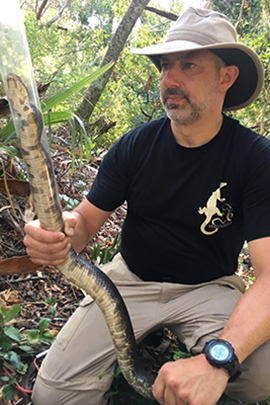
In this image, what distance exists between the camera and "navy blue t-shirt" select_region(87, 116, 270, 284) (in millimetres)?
1863

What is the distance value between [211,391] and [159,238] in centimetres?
88

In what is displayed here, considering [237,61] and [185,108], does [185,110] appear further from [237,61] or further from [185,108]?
[237,61]

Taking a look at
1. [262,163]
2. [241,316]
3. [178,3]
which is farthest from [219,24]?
[178,3]

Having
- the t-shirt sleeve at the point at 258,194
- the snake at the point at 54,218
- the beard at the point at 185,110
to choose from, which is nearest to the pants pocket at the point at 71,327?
the snake at the point at 54,218

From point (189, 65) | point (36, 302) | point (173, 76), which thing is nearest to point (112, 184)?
point (173, 76)

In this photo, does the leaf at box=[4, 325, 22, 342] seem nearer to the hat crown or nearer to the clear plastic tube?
the clear plastic tube

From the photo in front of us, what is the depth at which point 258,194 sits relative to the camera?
1756 millimetres

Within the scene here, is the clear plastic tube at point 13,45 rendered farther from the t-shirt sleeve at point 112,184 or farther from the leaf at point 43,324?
the leaf at point 43,324

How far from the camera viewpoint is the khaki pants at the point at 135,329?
1.79 meters

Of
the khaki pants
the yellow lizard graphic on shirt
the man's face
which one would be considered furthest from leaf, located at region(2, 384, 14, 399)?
the man's face

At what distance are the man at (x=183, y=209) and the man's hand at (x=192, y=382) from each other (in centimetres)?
35

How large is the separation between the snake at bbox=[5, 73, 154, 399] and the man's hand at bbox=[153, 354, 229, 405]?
0.33 meters

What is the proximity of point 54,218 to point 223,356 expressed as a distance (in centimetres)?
91

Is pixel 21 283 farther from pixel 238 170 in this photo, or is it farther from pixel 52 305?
pixel 238 170
